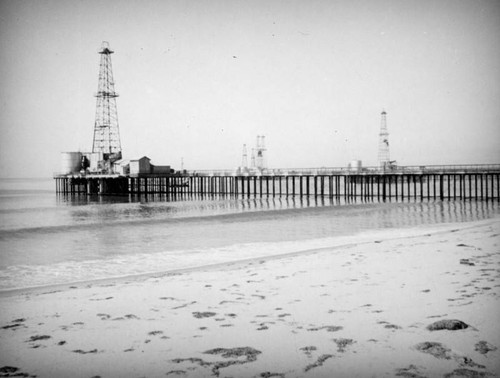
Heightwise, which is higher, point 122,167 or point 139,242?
point 122,167

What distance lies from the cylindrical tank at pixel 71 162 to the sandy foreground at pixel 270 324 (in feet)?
206

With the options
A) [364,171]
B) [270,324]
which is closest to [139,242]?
[270,324]

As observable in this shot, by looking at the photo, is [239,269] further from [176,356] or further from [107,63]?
[107,63]

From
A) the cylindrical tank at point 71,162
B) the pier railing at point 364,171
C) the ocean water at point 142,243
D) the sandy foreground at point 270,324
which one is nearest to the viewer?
the sandy foreground at point 270,324

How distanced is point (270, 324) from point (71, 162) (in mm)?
67653

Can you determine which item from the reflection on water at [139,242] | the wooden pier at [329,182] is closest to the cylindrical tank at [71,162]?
the wooden pier at [329,182]

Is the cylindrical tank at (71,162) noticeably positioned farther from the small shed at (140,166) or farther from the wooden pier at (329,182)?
the small shed at (140,166)

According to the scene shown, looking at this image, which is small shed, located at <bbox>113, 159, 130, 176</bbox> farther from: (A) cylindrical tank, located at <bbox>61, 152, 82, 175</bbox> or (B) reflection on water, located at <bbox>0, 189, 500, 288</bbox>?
(B) reflection on water, located at <bbox>0, 189, 500, 288</bbox>

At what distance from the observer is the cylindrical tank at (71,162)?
67.0 metres

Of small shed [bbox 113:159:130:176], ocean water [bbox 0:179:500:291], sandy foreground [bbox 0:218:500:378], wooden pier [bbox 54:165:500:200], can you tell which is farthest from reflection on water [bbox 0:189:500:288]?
small shed [bbox 113:159:130:176]

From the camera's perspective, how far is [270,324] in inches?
203

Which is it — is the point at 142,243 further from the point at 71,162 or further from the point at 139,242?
the point at 71,162

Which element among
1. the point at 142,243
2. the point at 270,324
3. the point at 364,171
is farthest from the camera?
the point at 364,171

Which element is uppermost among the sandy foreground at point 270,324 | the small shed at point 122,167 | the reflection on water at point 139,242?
the small shed at point 122,167
